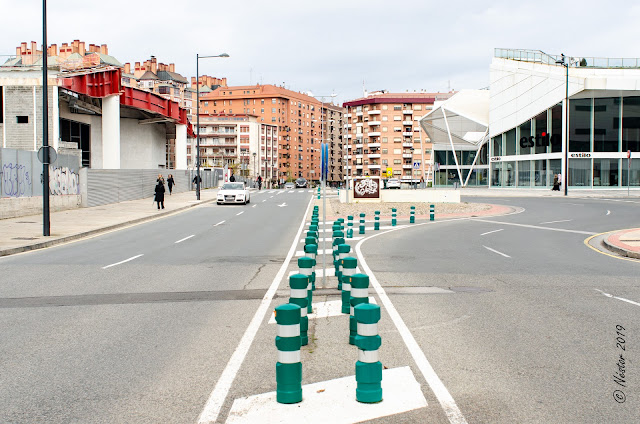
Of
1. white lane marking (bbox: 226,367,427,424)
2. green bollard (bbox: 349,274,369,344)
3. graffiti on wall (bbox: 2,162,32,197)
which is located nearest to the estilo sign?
graffiti on wall (bbox: 2,162,32,197)

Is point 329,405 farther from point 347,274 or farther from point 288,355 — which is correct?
point 347,274

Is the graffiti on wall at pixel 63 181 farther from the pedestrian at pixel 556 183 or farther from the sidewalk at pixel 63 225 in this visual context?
the pedestrian at pixel 556 183

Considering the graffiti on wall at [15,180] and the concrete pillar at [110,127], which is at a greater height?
the concrete pillar at [110,127]

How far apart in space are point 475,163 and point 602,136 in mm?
30214

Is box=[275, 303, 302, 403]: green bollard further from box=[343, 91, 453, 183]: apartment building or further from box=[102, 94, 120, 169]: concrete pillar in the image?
box=[343, 91, 453, 183]: apartment building

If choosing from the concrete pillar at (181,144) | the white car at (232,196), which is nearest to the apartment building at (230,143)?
the concrete pillar at (181,144)

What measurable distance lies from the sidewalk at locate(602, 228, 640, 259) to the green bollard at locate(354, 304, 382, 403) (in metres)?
11.9

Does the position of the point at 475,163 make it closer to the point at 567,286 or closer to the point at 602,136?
the point at 602,136

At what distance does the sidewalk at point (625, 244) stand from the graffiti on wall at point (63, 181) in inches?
957

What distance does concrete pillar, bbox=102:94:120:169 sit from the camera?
138ft

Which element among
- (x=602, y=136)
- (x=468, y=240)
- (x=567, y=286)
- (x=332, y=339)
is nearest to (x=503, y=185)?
(x=602, y=136)

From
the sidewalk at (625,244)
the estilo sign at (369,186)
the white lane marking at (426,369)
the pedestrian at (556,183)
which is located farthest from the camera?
the pedestrian at (556,183)

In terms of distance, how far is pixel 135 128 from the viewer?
53750 millimetres

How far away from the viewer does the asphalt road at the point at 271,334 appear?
457cm
